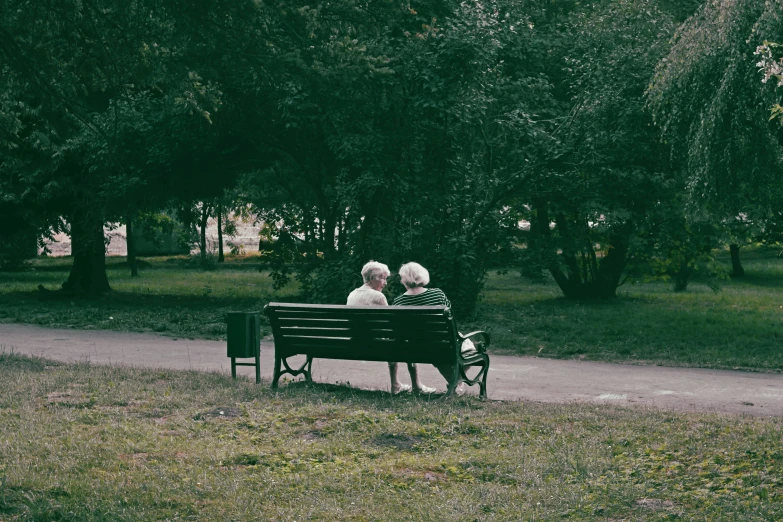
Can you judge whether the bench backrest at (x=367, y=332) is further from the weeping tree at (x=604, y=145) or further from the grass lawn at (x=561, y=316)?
the weeping tree at (x=604, y=145)

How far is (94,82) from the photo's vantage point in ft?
38.6

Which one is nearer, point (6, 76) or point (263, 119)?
point (6, 76)

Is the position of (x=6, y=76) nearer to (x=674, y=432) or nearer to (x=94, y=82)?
(x=94, y=82)

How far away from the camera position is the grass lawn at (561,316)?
1273 centimetres

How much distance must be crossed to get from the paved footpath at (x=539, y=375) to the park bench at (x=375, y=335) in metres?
0.74

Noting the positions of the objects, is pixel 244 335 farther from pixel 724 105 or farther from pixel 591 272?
pixel 591 272

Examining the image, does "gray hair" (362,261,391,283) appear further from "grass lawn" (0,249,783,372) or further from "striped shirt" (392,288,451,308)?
"grass lawn" (0,249,783,372)

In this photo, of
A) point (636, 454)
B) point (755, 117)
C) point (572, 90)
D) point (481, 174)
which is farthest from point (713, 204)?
point (636, 454)

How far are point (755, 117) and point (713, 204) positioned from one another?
1406 millimetres

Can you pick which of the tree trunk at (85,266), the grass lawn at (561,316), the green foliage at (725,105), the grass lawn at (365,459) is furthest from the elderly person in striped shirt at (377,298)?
the tree trunk at (85,266)

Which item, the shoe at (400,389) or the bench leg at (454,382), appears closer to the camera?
the bench leg at (454,382)

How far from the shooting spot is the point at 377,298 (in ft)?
30.3

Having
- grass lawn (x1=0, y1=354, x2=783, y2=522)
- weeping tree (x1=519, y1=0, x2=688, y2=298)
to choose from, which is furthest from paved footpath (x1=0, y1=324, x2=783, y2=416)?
weeping tree (x1=519, y1=0, x2=688, y2=298)

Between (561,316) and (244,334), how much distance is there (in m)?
9.38
